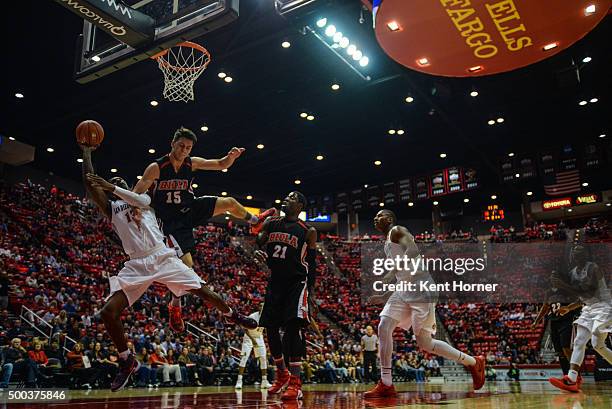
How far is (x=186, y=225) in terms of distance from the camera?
4418 mm

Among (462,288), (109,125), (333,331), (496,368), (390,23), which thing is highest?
(109,125)

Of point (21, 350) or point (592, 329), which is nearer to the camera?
point (592, 329)

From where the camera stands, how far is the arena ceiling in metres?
12.8

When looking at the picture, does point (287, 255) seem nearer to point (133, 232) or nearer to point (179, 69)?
point (133, 232)

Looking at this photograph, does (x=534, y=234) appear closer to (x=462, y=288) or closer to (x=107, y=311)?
(x=462, y=288)

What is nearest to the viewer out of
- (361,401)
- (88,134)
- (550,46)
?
(88,134)

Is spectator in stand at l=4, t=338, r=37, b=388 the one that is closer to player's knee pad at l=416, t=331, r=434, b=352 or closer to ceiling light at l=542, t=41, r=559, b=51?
player's knee pad at l=416, t=331, r=434, b=352

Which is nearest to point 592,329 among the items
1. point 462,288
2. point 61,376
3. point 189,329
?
point 61,376

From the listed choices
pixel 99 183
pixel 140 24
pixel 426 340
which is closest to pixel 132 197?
pixel 99 183

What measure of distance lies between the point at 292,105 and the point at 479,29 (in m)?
11.1

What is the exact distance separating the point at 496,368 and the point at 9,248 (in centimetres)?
1516

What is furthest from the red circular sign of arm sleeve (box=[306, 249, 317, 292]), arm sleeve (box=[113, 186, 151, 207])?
arm sleeve (box=[113, 186, 151, 207])

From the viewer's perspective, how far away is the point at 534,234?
2486 cm

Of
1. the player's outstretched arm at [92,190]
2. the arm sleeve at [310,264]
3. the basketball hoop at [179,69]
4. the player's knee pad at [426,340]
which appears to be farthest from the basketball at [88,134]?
the basketball hoop at [179,69]
